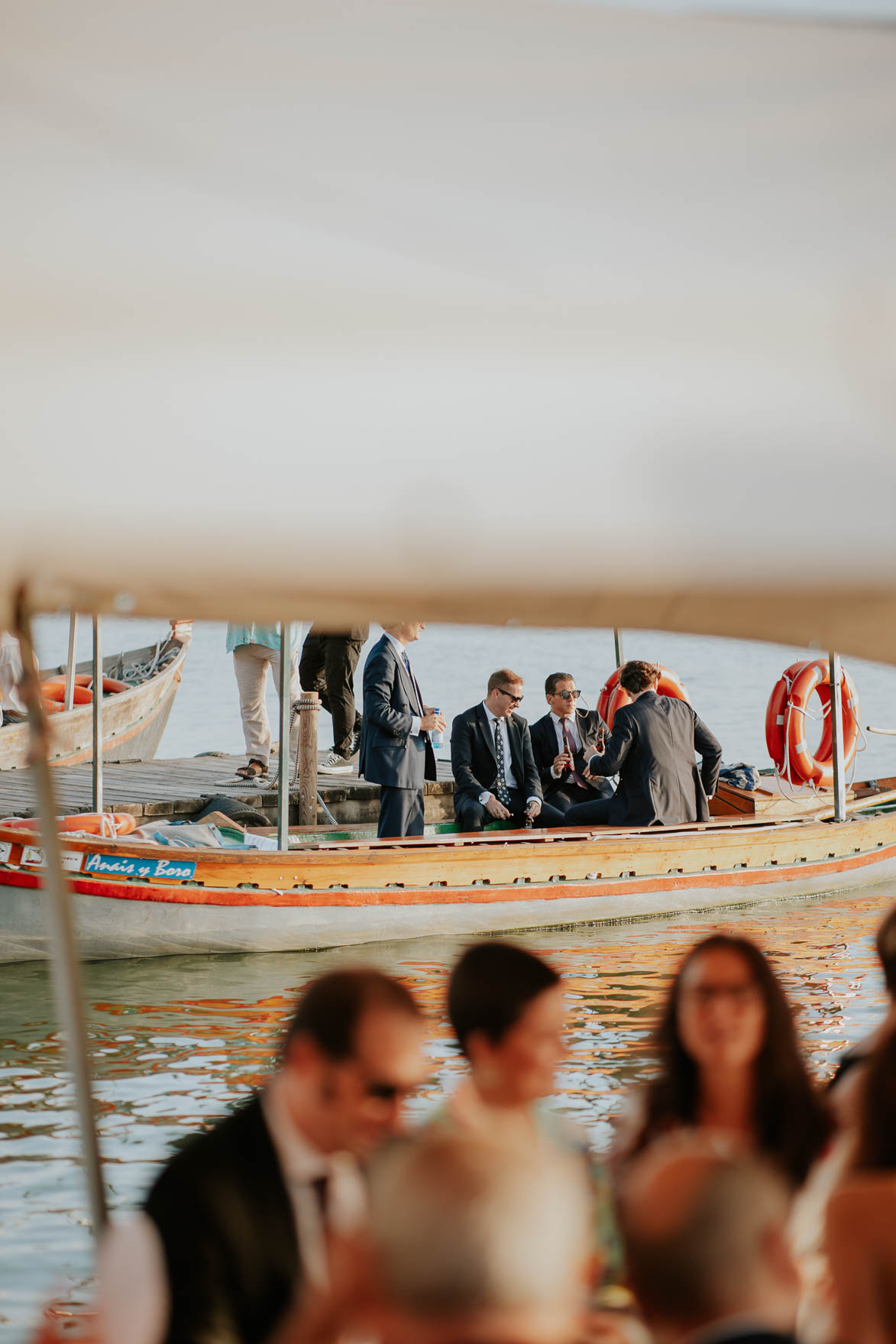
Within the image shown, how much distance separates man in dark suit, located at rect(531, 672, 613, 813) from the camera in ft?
36.4

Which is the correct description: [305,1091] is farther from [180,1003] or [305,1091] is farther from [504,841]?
[504,841]

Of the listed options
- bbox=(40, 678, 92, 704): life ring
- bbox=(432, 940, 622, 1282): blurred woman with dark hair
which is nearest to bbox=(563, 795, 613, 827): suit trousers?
bbox=(40, 678, 92, 704): life ring

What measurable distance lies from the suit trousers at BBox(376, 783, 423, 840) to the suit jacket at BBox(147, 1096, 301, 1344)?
8063 mm

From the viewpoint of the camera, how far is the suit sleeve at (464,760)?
10.5 m

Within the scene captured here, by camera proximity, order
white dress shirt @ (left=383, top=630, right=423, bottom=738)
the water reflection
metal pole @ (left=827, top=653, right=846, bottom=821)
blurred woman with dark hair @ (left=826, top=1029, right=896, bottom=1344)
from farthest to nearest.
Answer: metal pole @ (left=827, top=653, right=846, bottom=821) → white dress shirt @ (left=383, top=630, right=423, bottom=738) → the water reflection → blurred woman with dark hair @ (left=826, top=1029, right=896, bottom=1344)

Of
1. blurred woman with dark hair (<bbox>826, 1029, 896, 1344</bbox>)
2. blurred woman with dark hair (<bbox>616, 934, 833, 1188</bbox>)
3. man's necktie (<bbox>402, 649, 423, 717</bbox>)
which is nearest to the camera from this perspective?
blurred woman with dark hair (<bbox>826, 1029, 896, 1344</bbox>)

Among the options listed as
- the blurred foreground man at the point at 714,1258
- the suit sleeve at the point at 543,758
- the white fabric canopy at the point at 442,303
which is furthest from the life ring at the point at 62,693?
the blurred foreground man at the point at 714,1258

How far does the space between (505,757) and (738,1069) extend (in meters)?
8.12

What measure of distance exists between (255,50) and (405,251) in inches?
12.6

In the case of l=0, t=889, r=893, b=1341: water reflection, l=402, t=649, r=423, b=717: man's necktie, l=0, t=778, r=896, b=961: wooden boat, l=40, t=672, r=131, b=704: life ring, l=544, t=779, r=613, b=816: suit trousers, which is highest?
l=40, t=672, r=131, b=704: life ring

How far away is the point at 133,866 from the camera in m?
9.16

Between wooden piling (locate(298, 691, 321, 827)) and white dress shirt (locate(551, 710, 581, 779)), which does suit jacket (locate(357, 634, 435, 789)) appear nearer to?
wooden piling (locate(298, 691, 321, 827))

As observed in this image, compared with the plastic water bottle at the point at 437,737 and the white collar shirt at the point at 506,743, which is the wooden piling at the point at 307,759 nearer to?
the plastic water bottle at the point at 437,737

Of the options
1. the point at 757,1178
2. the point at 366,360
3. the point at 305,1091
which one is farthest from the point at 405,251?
the point at 757,1178
